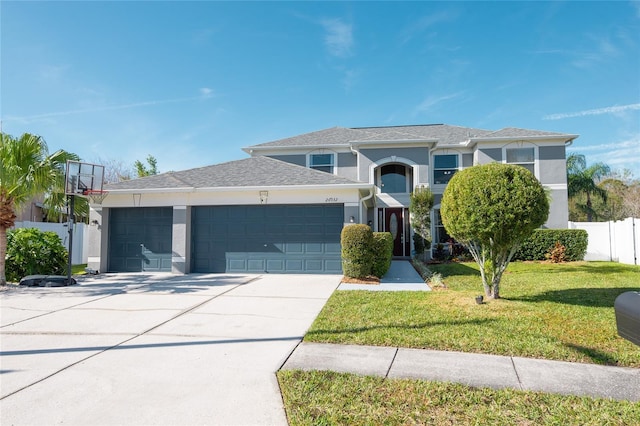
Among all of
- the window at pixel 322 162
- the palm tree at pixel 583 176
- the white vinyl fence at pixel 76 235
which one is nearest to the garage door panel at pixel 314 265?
the window at pixel 322 162

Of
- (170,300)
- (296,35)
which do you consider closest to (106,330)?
(170,300)

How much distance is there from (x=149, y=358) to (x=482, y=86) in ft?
50.8

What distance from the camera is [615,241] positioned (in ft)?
48.6

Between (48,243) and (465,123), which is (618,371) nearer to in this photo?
(48,243)

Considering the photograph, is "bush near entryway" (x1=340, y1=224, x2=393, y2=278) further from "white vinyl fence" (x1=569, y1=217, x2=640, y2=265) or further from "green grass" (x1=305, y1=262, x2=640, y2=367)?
"white vinyl fence" (x1=569, y1=217, x2=640, y2=265)

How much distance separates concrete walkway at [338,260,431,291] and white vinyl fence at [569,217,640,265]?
32.3 feet

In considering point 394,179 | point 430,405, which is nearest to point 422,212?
point 394,179

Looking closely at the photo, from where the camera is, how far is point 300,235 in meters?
11.7

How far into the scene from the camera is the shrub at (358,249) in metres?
9.91

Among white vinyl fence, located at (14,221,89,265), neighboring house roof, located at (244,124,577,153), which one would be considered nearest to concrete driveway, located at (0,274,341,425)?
white vinyl fence, located at (14,221,89,265)

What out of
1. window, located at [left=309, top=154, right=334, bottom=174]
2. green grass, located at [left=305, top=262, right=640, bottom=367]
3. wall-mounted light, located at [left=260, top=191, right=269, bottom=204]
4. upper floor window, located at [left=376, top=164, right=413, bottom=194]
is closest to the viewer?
green grass, located at [left=305, top=262, right=640, bottom=367]

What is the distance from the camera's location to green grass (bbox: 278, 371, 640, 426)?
2686 millimetres

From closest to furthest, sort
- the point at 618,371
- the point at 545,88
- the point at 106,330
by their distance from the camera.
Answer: the point at 618,371, the point at 106,330, the point at 545,88

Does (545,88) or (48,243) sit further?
(545,88)
